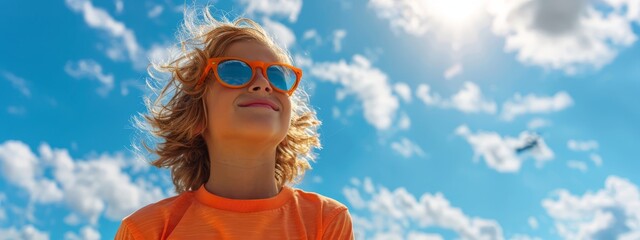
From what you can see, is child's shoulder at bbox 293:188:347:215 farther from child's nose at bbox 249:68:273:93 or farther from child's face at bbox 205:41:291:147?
child's nose at bbox 249:68:273:93

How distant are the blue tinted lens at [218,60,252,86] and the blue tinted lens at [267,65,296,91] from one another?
196 millimetres

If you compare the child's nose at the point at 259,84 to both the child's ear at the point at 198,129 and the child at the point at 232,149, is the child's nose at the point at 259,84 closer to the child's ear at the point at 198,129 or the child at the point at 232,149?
the child at the point at 232,149

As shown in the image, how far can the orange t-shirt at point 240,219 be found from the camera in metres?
4.61

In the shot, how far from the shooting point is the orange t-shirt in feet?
15.1

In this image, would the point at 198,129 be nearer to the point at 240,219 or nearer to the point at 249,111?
the point at 249,111

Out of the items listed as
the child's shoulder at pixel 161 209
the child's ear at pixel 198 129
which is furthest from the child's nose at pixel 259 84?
the child's shoulder at pixel 161 209

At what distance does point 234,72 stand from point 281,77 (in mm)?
410

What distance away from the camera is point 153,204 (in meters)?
5.00

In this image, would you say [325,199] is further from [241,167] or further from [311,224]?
[241,167]

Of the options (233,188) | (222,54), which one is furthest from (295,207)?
(222,54)

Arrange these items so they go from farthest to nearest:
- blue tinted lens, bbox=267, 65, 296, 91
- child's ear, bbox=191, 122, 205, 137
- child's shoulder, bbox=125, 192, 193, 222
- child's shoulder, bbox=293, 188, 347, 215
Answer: child's ear, bbox=191, 122, 205, 137, blue tinted lens, bbox=267, 65, 296, 91, child's shoulder, bbox=293, 188, 347, 215, child's shoulder, bbox=125, 192, 193, 222

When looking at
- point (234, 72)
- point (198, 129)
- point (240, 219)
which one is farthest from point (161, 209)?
point (234, 72)

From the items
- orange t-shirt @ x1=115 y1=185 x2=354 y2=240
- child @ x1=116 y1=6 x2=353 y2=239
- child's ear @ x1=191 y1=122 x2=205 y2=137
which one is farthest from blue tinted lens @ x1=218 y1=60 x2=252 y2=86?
orange t-shirt @ x1=115 y1=185 x2=354 y2=240

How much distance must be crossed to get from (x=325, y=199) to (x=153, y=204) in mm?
1430
